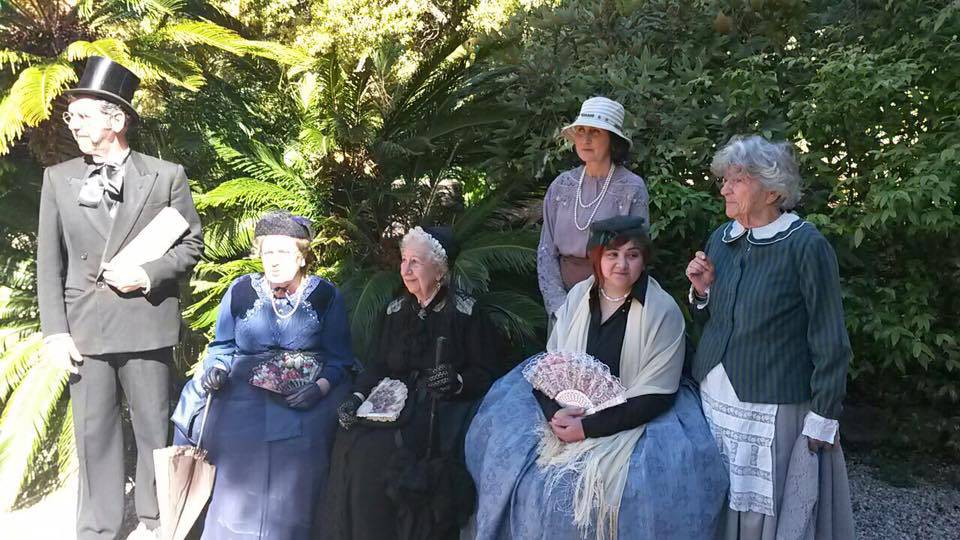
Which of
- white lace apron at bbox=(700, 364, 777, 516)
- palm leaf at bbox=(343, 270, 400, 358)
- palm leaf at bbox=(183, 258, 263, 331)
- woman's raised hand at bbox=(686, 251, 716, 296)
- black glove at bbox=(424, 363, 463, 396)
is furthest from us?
palm leaf at bbox=(183, 258, 263, 331)

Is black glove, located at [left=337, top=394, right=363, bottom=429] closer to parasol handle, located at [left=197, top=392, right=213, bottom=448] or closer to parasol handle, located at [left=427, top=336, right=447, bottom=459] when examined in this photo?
parasol handle, located at [left=427, top=336, right=447, bottom=459]

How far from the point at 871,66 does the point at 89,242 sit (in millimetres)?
4101

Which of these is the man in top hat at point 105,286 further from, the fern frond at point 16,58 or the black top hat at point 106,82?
the fern frond at point 16,58

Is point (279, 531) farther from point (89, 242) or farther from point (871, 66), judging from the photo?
point (871, 66)

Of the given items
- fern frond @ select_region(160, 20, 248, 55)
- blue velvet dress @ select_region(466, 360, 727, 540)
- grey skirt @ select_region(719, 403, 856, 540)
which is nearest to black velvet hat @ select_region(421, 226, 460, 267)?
blue velvet dress @ select_region(466, 360, 727, 540)

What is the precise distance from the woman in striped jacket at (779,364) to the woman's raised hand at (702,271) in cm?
19

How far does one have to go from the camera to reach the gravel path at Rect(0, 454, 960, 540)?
160 inches

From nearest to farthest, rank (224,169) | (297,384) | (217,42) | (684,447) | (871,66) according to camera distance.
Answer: (684,447) < (297,384) < (871,66) < (217,42) < (224,169)

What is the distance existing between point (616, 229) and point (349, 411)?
141cm

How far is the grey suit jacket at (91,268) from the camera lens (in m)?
3.31

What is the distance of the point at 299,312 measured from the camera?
3496 millimetres

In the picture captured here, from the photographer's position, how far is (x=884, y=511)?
4285 mm

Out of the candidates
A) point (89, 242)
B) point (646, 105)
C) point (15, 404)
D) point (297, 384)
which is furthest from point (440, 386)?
point (15, 404)

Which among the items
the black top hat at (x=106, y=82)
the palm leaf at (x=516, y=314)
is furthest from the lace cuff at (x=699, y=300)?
the black top hat at (x=106, y=82)
